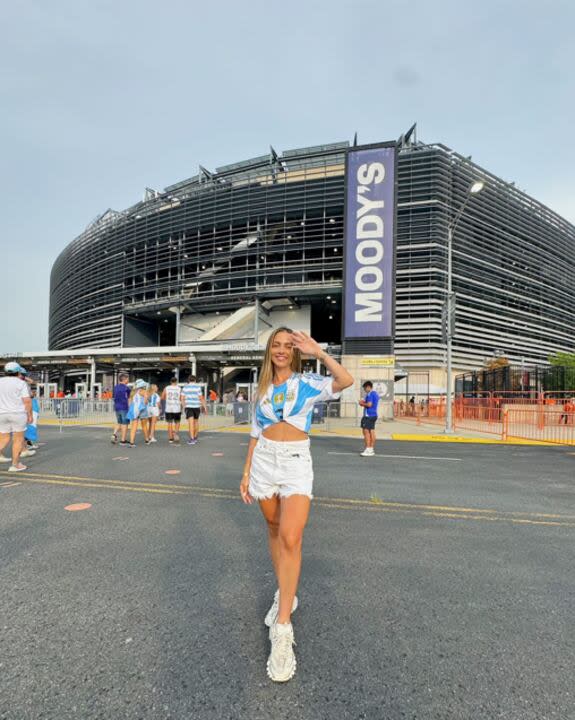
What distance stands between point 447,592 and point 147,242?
2116 inches

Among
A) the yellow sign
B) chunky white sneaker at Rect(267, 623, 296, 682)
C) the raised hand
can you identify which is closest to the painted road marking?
chunky white sneaker at Rect(267, 623, 296, 682)

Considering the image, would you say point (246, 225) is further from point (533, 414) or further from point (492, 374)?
point (533, 414)

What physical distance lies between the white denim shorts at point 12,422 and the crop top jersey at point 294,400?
6.26m

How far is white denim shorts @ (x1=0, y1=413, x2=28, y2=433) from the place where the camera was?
7.02 m

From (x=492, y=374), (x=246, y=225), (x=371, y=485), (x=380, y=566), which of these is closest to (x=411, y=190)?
(x=246, y=225)

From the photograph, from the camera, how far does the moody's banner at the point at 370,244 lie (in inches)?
1093

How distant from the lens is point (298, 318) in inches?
1892

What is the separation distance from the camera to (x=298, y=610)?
266 cm

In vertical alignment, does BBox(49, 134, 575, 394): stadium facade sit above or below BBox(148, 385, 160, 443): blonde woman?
above

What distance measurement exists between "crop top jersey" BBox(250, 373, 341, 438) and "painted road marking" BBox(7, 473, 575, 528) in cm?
295

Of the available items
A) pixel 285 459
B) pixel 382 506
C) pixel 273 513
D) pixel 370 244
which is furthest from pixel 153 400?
pixel 370 244

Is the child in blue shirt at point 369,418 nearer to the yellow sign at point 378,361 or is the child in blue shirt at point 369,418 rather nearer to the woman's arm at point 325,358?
the woman's arm at point 325,358

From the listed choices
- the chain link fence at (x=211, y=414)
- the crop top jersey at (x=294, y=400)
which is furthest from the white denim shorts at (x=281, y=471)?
the chain link fence at (x=211, y=414)

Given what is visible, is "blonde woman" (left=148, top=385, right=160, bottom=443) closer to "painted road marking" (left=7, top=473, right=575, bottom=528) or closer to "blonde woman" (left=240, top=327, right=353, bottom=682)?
"painted road marking" (left=7, top=473, right=575, bottom=528)
